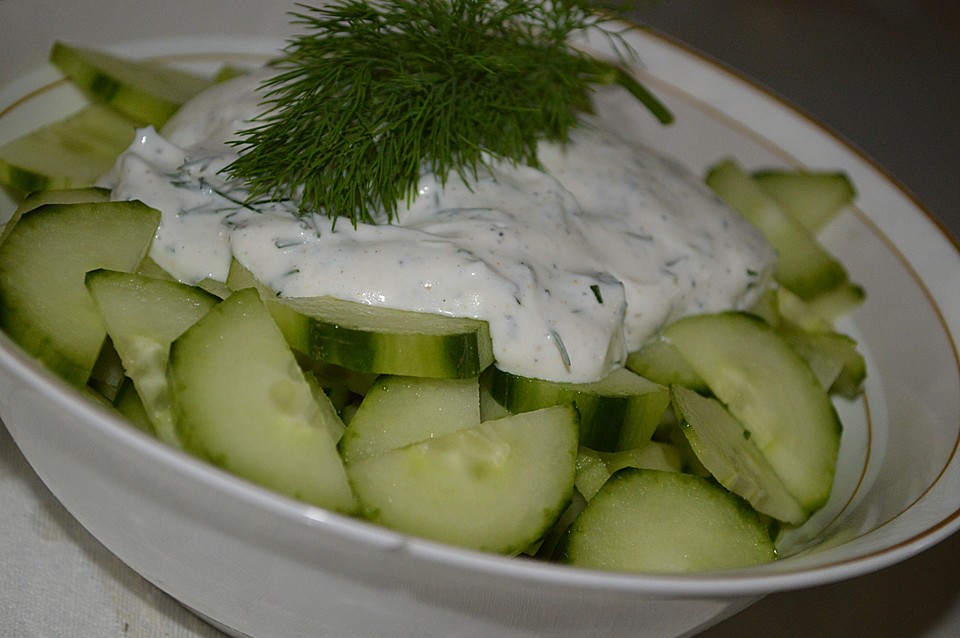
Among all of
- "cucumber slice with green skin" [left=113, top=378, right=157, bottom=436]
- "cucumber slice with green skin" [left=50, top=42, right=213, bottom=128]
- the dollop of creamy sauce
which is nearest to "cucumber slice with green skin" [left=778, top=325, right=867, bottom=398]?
the dollop of creamy sauce

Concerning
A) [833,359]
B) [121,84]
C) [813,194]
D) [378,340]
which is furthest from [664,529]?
[121,84]

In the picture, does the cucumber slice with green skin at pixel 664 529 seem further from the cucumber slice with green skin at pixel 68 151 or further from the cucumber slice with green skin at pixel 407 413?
the cucumber slice with green skin at pixel 68 151

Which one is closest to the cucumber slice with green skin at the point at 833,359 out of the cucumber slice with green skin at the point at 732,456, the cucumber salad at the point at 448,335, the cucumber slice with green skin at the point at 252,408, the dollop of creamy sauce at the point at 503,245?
the cucumber salad at the point at 448,335

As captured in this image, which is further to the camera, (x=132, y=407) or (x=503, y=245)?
(x=503, y=245)

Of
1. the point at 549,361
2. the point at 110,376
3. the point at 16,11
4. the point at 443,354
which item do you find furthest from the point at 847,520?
the point at 16,11

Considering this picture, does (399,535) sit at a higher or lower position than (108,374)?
higher

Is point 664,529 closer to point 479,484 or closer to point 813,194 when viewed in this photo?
point 479,484
